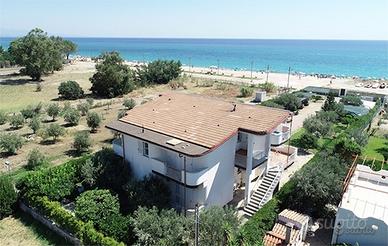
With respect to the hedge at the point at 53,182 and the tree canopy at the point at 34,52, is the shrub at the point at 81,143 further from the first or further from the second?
the tree canopy at the point at 34,52

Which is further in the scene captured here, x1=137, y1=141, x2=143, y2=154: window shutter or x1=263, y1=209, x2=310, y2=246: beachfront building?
x1=137, y1=141, x2=143, y2=154: window shutter

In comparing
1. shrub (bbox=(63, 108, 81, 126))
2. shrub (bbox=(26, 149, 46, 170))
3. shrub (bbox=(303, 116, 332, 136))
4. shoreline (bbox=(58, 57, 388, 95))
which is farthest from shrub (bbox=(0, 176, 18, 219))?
shoreline (bbox=(58, 57, 388, 95))

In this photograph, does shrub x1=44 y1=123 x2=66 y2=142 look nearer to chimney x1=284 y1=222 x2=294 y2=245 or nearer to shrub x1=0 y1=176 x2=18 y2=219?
shrub x1=0 y1=176 x2=18 y2=219

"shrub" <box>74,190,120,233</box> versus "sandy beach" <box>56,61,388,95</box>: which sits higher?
"shrub" <box>74,190,120,233</box>

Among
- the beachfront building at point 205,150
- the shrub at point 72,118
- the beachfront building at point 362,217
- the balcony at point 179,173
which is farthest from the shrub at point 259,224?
the shrub at point 72,118

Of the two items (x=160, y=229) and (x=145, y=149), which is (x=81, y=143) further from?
(x=160, y=229)

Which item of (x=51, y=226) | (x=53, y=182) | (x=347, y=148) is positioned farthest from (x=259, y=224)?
(x=53, y=182)
